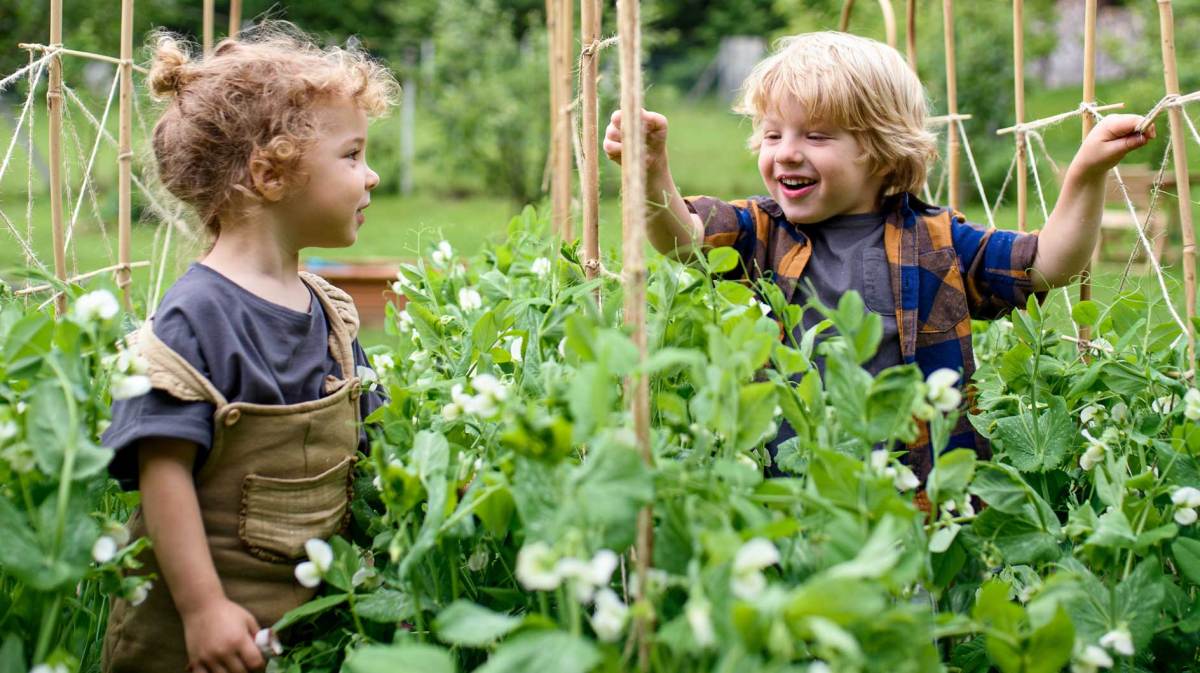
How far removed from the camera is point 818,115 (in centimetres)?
180

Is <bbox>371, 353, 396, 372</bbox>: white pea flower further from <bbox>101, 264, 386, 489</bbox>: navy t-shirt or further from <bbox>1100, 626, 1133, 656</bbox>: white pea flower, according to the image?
<bbox>1100, 626, 1133, 656</bbox>: white pea flower

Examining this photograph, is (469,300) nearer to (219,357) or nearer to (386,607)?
(219,357)

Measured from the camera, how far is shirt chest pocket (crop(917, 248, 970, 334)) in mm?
1807

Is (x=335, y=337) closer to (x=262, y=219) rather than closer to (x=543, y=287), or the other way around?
(x=262, y=219)

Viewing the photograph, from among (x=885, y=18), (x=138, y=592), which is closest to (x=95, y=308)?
(x=138, y=592)

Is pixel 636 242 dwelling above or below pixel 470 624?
above

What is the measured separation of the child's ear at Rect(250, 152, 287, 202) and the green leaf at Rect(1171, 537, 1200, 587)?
1194mm

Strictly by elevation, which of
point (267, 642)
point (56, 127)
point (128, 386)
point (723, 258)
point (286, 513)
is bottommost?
point (267, 642)

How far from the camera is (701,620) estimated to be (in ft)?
2.68

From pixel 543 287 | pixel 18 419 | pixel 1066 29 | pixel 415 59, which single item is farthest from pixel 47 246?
pixel 1066 29

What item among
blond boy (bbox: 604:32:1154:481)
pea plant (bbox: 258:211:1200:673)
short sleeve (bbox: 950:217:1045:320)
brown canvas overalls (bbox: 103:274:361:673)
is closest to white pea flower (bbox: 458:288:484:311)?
pea plant (bbox: 258:211:1200:673)

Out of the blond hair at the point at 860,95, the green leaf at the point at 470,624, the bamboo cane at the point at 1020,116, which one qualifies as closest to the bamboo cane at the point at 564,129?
the blond hair at the point at 860,95

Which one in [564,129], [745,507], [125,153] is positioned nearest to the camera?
[745,507]

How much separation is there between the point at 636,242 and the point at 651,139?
24.8 inches
